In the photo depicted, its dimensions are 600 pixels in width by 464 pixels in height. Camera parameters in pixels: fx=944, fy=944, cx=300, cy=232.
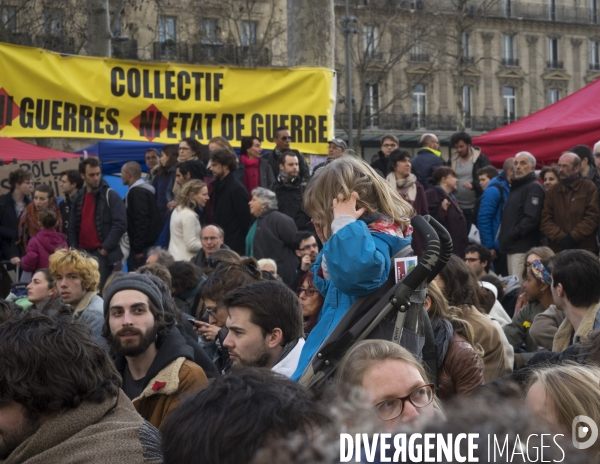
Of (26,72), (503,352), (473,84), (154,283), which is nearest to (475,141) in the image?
(26,72)

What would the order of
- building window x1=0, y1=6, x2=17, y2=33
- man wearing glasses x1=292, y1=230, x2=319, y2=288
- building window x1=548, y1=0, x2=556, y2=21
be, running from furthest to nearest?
1. building window x1=548, y1=0, x2=556, y2=21
2. building window x1=0, y1=6, x2=17, y2=33
3. man wearing glasses x1=292, y1=230, x2=319, y2=288

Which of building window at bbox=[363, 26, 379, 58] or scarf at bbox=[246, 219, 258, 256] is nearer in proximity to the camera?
scarf at bbox=[246, 219, 258, 256]

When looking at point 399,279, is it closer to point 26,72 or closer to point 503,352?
point 503,352

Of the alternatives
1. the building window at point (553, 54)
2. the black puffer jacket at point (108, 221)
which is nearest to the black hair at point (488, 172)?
the black puffer jacket at point (108, 221)

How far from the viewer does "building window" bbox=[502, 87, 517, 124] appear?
6319cm

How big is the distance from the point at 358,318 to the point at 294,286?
4963mm

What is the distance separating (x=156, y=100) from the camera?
9.38 m

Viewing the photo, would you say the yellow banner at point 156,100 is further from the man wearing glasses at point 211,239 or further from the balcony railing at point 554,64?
the balcony railing at point 554,64

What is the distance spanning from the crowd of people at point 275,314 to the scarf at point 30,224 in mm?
31

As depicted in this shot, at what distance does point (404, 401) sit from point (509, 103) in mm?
63579

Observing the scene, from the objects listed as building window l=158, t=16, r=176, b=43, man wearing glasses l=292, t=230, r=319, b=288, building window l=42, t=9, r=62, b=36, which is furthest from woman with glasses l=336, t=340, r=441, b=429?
building window l=158, t=16, r=176, b=43

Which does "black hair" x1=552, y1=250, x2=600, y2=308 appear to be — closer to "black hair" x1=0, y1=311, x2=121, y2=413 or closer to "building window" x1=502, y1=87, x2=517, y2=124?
"black hair" x1=0, y1=311, x2=121, y2=413

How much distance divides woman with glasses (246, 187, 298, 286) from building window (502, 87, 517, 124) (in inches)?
2223

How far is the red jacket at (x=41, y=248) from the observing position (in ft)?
31.3
